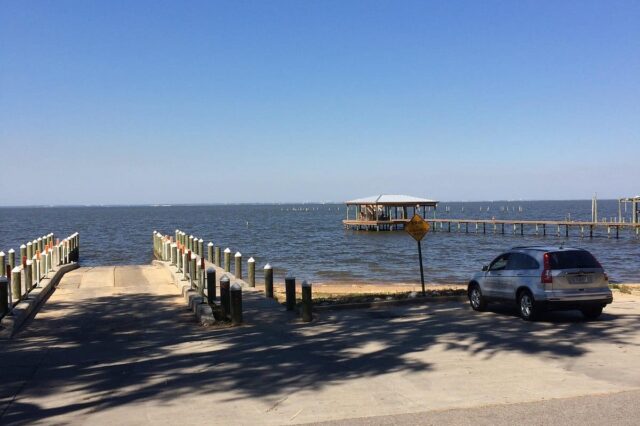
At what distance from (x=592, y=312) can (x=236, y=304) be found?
22.1ft

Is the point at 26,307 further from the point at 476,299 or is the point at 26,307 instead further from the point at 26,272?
the point at 476,299

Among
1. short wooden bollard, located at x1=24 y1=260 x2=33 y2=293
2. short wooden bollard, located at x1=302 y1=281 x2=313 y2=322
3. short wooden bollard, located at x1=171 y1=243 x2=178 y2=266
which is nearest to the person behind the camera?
short wooden bollard, located at x1=302 y1=281 x2=313 y2=322

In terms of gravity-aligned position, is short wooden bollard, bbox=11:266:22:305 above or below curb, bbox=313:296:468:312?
above

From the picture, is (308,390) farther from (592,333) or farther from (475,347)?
(592,333)

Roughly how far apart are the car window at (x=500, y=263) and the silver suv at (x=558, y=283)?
0.54 metres

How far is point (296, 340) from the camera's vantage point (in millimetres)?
10297

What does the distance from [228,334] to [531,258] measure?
599cm

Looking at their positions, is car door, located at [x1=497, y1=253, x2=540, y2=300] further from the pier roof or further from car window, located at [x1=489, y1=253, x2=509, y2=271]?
the pier roof

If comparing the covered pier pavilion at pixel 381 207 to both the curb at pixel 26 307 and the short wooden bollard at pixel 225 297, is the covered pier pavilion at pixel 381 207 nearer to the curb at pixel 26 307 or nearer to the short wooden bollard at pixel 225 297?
the curb at pixel 26 307

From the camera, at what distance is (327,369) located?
26.7 feet

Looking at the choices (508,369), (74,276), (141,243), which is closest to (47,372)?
(508,369)

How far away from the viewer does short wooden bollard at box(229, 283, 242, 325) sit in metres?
12.0

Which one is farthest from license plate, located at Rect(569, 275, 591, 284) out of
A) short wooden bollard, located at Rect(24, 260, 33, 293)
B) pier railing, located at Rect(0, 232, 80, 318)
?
short wooden bollard, located at Rect(24, 260, 33, 293)

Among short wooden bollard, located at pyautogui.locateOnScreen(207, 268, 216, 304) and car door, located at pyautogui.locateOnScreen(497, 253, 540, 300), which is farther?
short wooden bollard, located at pyautogui.locateOnScreen(207, 268, 216, 304)
